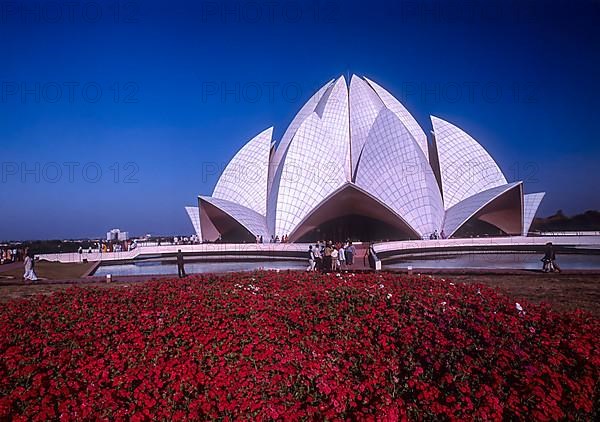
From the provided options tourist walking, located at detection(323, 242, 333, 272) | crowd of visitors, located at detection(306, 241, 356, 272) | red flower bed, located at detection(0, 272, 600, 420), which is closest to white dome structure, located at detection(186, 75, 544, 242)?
crowd of visitors, located at detection(306, 241, 356, 272)

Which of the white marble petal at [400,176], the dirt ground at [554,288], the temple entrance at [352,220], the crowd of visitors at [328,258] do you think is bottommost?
the dirt ground at [554,288]

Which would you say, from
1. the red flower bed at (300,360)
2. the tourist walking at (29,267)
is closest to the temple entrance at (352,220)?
the tourist walking at (29,267)

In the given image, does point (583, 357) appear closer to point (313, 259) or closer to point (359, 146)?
point (313, 259)

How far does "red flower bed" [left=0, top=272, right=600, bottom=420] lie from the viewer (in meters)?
3.55

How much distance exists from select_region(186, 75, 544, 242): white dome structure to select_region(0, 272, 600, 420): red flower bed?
1943 cm

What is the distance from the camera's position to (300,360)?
4.19m

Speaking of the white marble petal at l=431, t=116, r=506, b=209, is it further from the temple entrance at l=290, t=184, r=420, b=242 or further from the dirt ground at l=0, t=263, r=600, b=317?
the dirt ground at l=0, t=263, r=600, b=317

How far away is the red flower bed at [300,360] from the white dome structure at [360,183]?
1943 centimetres

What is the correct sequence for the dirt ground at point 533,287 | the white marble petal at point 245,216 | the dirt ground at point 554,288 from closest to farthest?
the dirt ground at point 554,288 → the dirt ground at point 533,287 → the white marble petal at point 245,216

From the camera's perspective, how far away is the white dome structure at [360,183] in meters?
26.8

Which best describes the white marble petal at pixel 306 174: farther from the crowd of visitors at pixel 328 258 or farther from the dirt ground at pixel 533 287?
the dirt ground at pixel 533 287

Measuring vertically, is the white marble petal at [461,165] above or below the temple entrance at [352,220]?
above

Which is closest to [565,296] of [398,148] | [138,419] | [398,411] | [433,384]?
[433,384]

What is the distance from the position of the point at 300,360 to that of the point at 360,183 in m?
25.1
